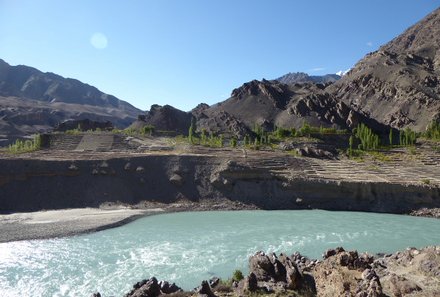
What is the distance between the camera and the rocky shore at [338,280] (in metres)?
15.1

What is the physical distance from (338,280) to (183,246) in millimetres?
20818

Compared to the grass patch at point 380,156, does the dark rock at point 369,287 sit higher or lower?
lower

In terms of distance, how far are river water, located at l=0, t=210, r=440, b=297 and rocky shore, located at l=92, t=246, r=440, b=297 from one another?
5932 mm

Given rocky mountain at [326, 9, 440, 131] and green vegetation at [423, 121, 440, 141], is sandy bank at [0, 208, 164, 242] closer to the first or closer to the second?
green vegetation at [423, 121, 440, 141]

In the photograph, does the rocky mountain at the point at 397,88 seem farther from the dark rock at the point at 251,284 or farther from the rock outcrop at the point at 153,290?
the dark rock at the point at 251,284

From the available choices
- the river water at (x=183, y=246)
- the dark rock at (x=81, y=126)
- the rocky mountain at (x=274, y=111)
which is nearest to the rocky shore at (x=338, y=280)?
the river water at (x=183, y=246)

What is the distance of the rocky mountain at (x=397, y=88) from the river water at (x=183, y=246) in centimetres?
8382

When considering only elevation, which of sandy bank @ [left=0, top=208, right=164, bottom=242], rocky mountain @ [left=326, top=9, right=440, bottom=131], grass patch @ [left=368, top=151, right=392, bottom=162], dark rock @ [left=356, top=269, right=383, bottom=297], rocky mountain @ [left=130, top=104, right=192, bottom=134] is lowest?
sandy bank @ [left=0, top=208, right=164, bottom=242]

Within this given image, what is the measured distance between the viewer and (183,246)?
3509 cm

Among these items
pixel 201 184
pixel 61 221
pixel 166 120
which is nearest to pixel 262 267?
pixel 61 221

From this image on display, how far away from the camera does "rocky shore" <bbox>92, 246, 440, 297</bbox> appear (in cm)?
1505

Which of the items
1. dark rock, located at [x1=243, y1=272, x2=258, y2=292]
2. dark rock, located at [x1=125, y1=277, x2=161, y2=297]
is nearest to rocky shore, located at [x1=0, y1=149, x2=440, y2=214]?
dark rock, located at [x1=125, y1=277, x2=161, y2=297]

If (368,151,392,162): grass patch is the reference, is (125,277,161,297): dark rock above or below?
below

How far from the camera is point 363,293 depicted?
1409cm
